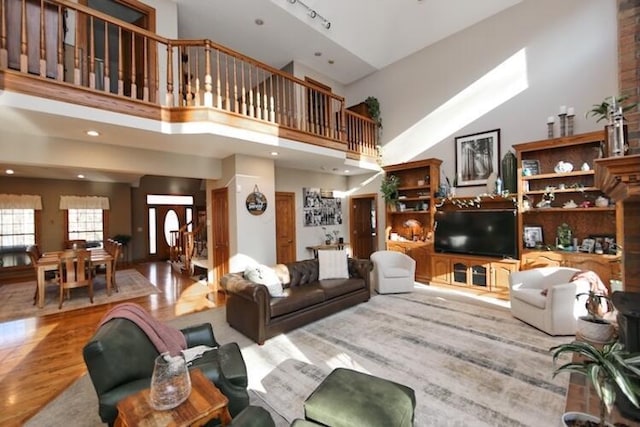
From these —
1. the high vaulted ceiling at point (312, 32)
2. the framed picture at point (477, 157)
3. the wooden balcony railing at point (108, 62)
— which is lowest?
the framed picture at point (477, 157)

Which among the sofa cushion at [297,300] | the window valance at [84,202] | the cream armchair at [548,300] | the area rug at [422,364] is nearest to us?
the area rug at [422,364]

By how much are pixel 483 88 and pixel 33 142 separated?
24.9 ft

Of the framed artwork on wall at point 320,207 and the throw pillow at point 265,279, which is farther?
the framed artwork on wall at point 320,207

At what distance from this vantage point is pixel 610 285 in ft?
13.0

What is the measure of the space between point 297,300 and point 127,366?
2.26 m

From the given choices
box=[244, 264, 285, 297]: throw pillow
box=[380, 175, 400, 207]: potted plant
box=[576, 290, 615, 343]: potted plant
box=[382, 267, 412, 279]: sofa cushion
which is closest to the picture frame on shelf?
box=[576, 290, 615, 343]: potted plant

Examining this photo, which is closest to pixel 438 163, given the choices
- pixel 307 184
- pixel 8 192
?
pixel 307 184

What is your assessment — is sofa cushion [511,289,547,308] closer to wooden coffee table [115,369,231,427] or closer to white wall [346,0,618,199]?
white wall [346,0,618,199]

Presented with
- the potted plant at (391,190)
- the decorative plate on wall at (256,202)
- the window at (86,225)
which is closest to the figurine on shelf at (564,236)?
the potted plant at (391,190)

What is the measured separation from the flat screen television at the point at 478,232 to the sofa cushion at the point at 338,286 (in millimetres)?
2294

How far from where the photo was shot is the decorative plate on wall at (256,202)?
17.5 ft

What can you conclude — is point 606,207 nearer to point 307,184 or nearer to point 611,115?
point 611,115

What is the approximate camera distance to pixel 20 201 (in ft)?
24.6

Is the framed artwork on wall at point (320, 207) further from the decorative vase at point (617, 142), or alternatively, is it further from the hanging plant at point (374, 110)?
the decorative vase at point (617, 142)
